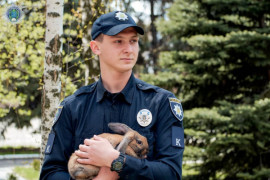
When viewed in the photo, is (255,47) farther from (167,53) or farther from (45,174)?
(45,174)

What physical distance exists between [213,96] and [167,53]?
1.49 metres

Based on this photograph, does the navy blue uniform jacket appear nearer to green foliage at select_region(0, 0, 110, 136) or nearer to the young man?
the young man

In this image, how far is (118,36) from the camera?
78.1 inches

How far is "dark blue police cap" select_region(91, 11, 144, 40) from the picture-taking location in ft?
6.42

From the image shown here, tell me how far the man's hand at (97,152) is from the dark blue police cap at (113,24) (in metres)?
0.60

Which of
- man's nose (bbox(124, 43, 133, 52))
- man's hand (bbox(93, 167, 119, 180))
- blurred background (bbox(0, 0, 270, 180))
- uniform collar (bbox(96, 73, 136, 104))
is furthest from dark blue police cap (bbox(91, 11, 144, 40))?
blurred background (bbox(0, 0, 270, 180))

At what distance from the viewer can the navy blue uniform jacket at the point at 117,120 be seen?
6.33 ft

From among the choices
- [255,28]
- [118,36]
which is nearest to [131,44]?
[118,36]

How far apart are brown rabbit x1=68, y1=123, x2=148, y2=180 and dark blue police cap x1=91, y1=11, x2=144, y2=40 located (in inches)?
20.6

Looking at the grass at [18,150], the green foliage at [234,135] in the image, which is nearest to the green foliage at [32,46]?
the green foliage at [234,135]

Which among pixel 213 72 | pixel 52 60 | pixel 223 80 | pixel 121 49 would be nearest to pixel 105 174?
pixel 121 49

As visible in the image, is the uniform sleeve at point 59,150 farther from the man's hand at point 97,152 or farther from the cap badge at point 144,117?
the cap badge at point 144,117

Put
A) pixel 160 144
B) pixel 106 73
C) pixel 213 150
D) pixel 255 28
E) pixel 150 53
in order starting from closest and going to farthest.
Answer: pixel 160 144 < pixel 106 73 < pixel 213 150 < pixel 255 28 < pixel 150 53

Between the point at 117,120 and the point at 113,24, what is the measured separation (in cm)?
55
